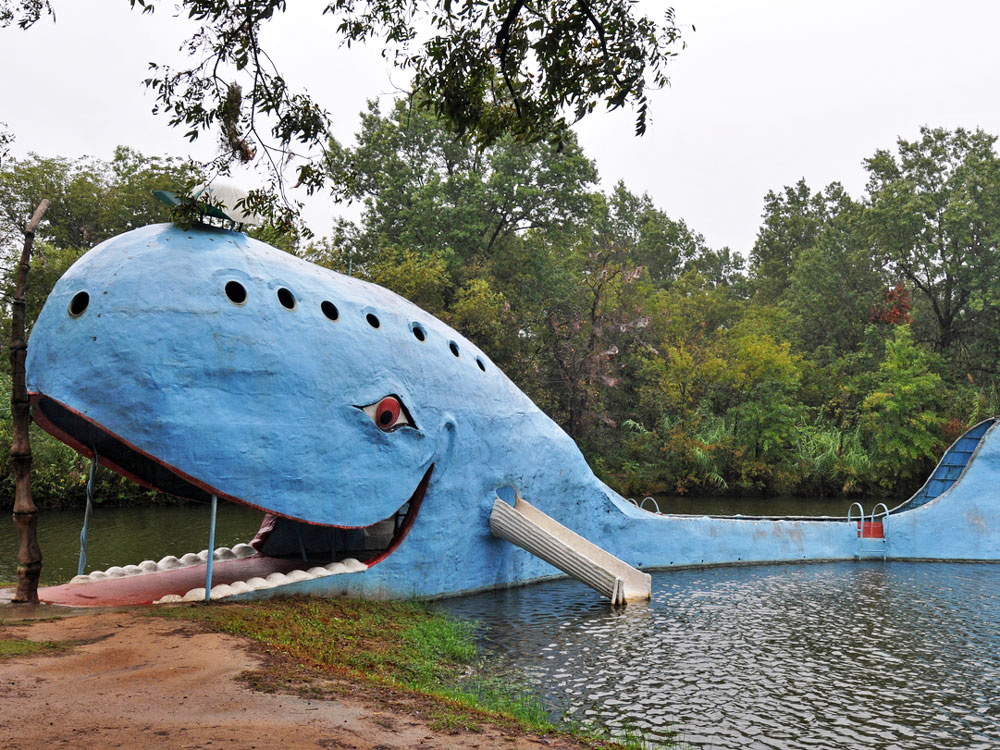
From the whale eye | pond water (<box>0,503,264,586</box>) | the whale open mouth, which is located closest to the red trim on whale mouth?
the whale open mouth

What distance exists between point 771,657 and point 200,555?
336 inches

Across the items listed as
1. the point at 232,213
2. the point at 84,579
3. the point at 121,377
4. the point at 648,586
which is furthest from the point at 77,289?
the point at 648,586

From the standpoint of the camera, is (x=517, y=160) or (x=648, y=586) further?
(x=517, y=160)

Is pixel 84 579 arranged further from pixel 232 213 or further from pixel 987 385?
pixel 987 385

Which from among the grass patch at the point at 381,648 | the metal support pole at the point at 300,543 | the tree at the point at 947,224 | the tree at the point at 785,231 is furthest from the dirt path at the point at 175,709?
the tree at the point at 785,231

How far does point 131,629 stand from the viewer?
8.87 m

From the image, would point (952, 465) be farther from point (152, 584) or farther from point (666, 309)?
point (666, 309)

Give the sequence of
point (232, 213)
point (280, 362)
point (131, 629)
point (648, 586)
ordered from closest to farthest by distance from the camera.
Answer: point (131, 629)
point (280, 362)
point (232, 213)
point (648, 586)

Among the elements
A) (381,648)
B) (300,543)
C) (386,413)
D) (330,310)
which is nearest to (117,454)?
(300,543)

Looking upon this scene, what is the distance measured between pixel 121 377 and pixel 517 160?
30.0 meters

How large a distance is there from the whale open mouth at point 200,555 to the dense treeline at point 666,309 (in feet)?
60.8

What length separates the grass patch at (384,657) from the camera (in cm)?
722

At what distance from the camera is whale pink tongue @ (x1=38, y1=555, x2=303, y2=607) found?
34.3 feet

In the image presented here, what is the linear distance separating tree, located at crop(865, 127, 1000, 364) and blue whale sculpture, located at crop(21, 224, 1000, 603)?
2759 centimetres
